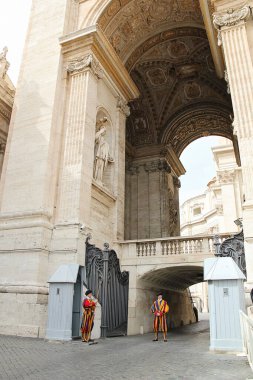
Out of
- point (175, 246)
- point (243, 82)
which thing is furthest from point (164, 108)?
point (175, 246)

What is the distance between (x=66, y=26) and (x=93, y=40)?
6.19 ft

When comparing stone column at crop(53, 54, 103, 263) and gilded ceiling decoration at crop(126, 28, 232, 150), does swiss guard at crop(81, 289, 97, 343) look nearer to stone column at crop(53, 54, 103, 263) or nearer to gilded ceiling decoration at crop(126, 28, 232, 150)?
stone column at crop(53, 54, 103, 263)

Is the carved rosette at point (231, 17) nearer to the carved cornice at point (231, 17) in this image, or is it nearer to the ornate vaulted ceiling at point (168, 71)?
the carved cornice at point (231, 17)

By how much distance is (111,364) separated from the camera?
5.59 m

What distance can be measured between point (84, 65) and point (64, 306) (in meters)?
9.41

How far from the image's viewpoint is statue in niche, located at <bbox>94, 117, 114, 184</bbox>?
13648 mm

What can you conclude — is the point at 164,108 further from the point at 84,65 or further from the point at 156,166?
the point at 84,65

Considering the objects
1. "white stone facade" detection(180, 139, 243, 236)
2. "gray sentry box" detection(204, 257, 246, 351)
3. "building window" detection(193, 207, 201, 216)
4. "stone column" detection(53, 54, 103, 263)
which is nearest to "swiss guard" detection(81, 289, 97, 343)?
"stone column" detection(53, 54, 103, 263)

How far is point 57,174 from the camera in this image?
12.2 meters

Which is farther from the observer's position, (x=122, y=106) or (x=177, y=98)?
(x=177, y=98)

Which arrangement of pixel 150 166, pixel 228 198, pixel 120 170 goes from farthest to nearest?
pixel 228 198
pixel 150 166
pixel 120 170

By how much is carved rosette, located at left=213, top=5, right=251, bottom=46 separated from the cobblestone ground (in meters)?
10.7

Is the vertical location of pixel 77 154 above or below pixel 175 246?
above

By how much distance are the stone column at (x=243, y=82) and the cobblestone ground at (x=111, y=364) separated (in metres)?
3.63
